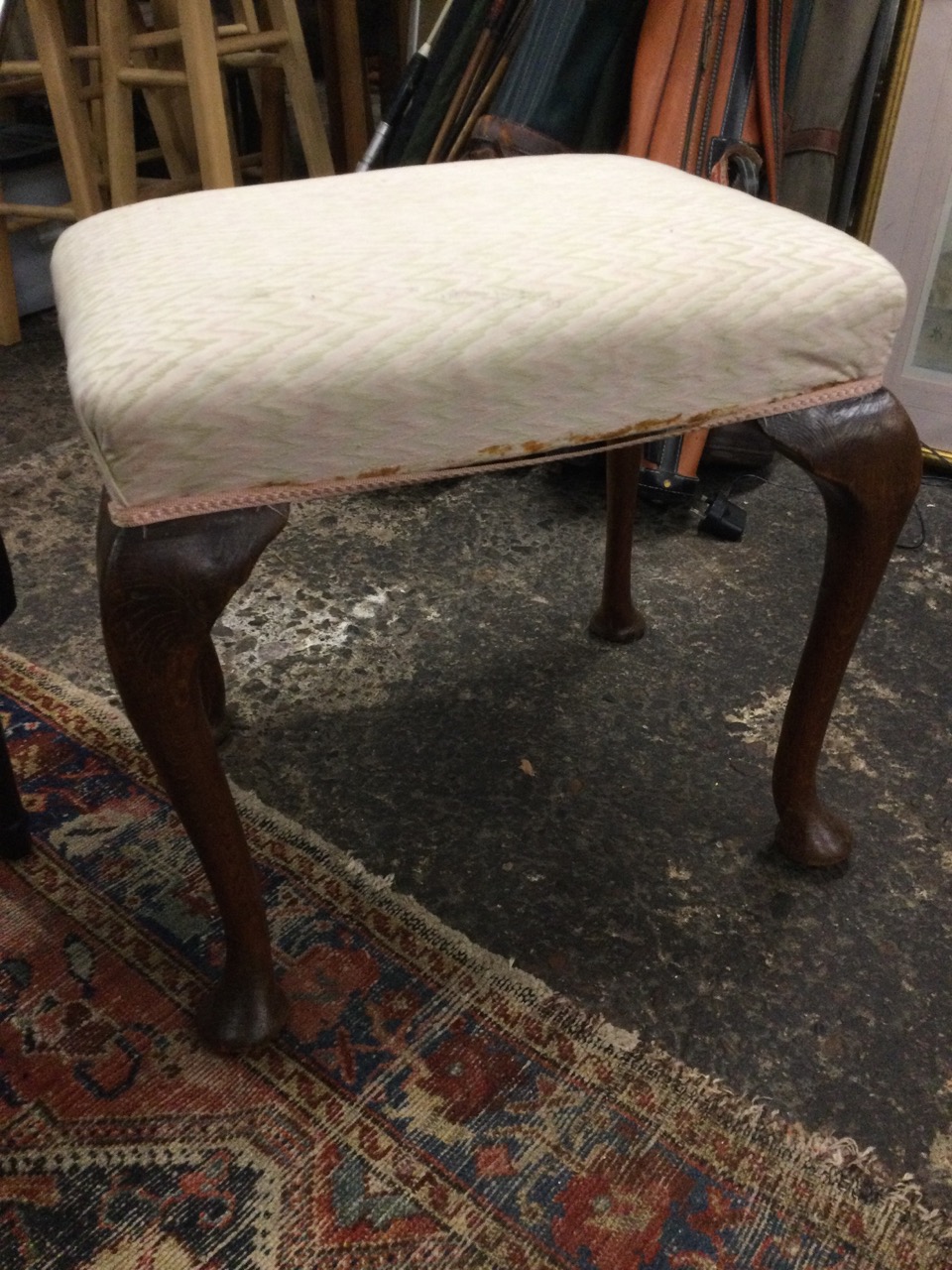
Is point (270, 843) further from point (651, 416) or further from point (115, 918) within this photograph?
point (651, 416)

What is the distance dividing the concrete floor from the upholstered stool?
27cm

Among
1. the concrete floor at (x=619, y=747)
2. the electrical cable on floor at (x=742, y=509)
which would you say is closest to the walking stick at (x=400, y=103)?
the concrete floor at (x=619, y=747)

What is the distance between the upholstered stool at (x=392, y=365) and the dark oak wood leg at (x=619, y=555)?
348 millimetres

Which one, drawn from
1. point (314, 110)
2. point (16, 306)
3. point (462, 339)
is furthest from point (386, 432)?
point (16, 306)

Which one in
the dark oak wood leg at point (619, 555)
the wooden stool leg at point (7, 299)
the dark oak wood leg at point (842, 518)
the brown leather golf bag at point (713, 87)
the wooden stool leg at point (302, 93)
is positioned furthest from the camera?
the wooden stool leg at point (7, 299)

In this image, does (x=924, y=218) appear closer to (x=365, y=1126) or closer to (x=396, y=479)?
(x=396, y=479)

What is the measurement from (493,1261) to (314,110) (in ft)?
6.63

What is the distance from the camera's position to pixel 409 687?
1194 mm

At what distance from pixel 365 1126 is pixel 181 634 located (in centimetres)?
39

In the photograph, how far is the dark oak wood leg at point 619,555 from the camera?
1.12 m

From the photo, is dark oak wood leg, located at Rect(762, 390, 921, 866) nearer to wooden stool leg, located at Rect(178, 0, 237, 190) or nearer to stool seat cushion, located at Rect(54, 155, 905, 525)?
stool seat cushion, located at Rect(54, 155, 905, 525)

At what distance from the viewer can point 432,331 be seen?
60cm

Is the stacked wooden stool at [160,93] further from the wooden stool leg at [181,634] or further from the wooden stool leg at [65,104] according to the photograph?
the wooden stool leg at [181,634]

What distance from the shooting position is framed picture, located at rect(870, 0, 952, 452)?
147 cm
